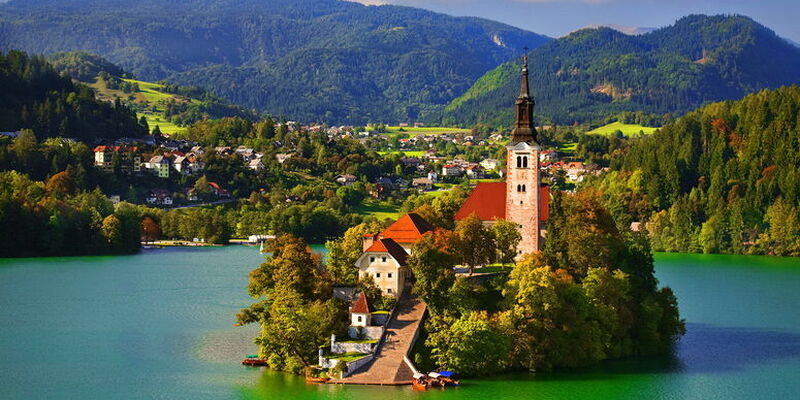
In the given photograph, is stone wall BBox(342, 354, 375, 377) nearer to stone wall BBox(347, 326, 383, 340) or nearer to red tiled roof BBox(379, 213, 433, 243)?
stone wall BBox(347, 326, 383, 340)

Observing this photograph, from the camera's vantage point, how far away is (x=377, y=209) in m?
124

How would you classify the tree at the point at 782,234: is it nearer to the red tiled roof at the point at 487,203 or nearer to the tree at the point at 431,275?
the red tiled roof at the point at 487,203

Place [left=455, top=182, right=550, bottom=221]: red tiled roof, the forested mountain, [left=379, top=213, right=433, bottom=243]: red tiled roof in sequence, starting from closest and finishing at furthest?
[left=379, top=213, right=433, bottom=243]: red tiled roof, [left=455, top=182, right=550, bottom=221]: red tiled roof, the forested mountain

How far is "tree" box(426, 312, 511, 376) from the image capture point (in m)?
43.4

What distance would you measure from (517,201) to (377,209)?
70.1 meters


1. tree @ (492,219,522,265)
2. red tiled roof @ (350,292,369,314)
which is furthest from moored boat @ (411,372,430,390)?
tree @ (492,219,522,265)

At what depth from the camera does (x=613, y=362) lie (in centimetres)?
4853

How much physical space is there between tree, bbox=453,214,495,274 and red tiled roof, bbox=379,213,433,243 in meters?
1.86

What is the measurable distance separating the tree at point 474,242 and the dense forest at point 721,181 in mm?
57422

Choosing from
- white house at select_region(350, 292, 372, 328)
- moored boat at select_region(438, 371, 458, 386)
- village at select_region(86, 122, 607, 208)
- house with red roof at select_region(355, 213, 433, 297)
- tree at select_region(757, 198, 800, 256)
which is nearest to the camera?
moored boat at select_region(438, 371, 458, 386)

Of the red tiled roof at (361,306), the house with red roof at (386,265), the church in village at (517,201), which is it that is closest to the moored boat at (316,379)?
the red tiled roof at (361,306)

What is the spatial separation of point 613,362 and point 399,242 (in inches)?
456

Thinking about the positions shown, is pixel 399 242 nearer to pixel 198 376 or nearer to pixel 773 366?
pixel 198 376

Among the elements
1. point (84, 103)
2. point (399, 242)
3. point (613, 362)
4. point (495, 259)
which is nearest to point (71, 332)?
point (399, 242)
